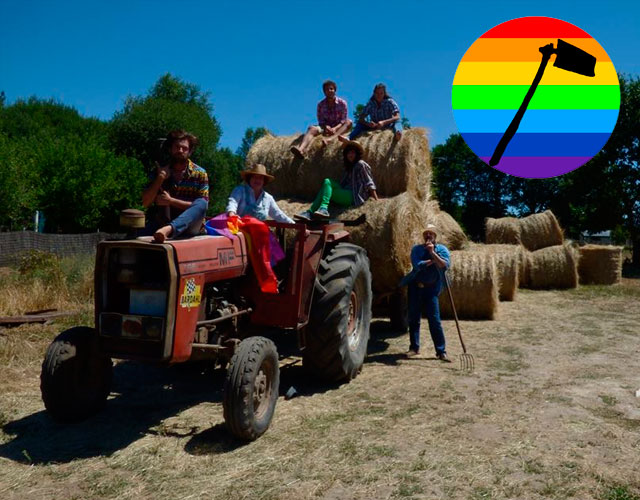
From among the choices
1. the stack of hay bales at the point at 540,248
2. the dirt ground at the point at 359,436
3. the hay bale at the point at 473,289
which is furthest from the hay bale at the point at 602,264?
the dirt ground at the point at 359,436

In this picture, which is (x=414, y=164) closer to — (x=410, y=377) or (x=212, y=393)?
(x=410, y=377)

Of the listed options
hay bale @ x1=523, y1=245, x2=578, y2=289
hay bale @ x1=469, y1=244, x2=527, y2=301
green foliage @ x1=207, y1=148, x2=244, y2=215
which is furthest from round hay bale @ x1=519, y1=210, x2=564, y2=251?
green foliage @ x1=207, y1=148, x2=244, y2=215

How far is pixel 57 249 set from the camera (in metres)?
18.5

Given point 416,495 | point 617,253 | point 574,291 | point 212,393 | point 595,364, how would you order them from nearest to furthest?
point 416,495 < point 212,393 < point 595,364 < point 574,291 < point 617,253

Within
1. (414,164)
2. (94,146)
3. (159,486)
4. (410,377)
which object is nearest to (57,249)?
(94,146)

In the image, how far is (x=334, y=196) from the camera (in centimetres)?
752

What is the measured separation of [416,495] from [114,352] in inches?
88.6

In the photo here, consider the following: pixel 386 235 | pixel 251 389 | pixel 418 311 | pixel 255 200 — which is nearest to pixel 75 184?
pixel 386 235

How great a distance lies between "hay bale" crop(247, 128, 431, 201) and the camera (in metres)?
7.93

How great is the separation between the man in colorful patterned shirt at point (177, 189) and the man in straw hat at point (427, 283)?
2962 millimetres

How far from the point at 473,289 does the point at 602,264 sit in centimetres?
701

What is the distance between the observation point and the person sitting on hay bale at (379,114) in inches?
344

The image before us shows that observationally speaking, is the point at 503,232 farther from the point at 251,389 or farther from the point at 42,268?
the point at 251,389

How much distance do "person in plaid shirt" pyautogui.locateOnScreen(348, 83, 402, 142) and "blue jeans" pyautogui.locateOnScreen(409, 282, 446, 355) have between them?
8.58 ft
